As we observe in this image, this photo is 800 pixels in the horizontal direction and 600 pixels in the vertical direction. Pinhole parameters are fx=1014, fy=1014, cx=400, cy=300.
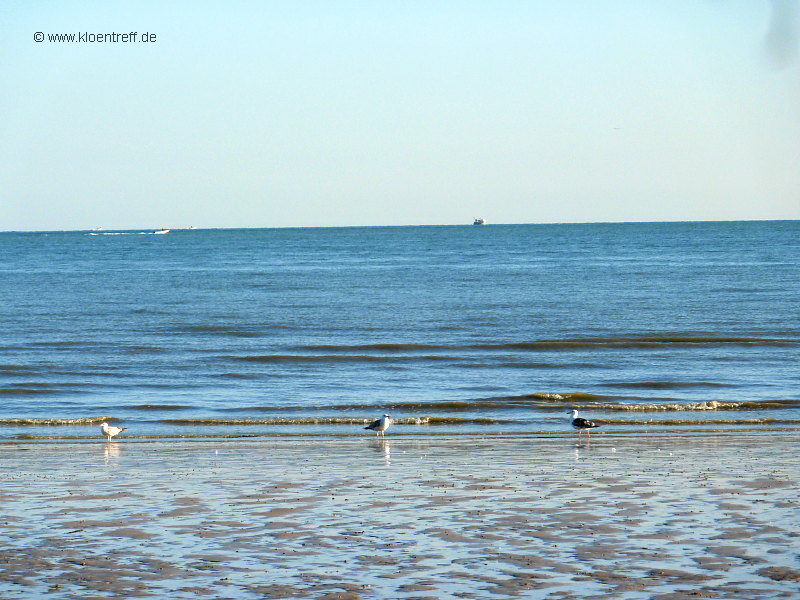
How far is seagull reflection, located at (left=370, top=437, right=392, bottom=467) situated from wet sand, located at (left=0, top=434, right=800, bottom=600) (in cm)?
16

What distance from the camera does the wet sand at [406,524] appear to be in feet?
26.3

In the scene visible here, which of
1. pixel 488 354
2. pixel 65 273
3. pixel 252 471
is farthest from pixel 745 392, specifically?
pixel 65 273

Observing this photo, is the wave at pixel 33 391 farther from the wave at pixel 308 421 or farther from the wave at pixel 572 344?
the wave at pixel 572 344

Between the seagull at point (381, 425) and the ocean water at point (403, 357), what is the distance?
2.05ft

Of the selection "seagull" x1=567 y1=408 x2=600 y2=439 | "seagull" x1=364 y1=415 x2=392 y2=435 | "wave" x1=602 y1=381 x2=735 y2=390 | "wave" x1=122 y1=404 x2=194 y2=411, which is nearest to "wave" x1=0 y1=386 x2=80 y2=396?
"wave" x1=122 y1=404 x2=194 y2=411

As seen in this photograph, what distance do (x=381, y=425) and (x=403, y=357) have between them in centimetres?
1186

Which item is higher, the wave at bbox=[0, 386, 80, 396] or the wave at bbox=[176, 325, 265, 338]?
the wave at bbox=[176, 325, 265, 338]

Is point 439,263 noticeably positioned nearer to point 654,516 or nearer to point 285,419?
point 285,419

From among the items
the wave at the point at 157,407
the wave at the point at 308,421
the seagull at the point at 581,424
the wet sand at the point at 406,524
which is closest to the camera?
the wet sand at the point at 406,524

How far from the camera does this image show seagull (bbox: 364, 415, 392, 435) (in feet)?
58.9

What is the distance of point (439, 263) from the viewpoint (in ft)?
291

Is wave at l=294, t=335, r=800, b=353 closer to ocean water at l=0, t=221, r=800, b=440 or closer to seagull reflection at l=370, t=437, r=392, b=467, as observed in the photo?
ocean water at l=0, t=221, r=800, b=440

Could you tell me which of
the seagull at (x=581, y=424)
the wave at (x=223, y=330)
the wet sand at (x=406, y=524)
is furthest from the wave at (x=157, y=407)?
the wave at (x=223, y=330)

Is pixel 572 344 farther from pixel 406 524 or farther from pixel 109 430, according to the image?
pixel 406 524
